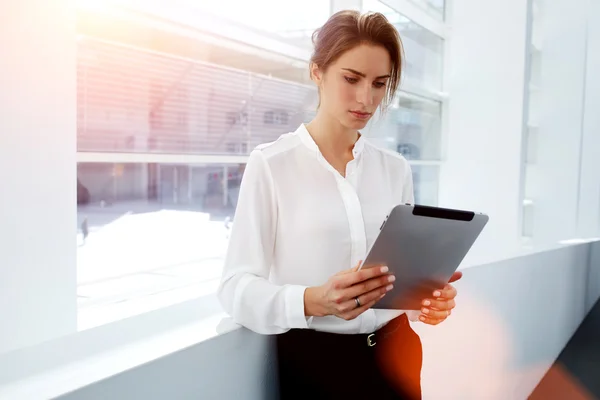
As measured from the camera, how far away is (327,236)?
1.28m

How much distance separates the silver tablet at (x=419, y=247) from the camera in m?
1.10

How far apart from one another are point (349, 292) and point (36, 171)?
805 mm

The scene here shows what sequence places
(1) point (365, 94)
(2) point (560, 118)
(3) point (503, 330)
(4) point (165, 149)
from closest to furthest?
(1) point (365, 94)
(4) point (165, 149)
(3) point (503, 330)
(2) point (560, 118)

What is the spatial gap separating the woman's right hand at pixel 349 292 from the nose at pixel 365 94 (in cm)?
41

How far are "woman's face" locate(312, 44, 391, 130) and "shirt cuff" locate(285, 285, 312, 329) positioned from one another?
1.38ft

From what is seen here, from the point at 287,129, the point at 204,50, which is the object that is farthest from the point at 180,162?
the point at 287,129

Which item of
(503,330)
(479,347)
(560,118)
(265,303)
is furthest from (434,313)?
(560,118)

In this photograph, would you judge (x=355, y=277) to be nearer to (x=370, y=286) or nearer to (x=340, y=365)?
(x=370, y=286)

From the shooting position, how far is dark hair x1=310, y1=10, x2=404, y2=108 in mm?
1312

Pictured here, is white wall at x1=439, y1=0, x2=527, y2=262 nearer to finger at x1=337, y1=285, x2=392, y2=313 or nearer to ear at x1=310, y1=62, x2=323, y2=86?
ear at x1=310, y1=62, x2=323, y2=86

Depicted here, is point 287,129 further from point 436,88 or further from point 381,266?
point 436,88

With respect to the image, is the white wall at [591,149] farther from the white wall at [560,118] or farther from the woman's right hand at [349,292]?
the woman's right hand at [349,292]

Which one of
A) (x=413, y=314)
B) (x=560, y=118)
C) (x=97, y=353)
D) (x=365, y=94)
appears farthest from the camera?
(x=560, y=118)

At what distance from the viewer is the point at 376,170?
1426mm
